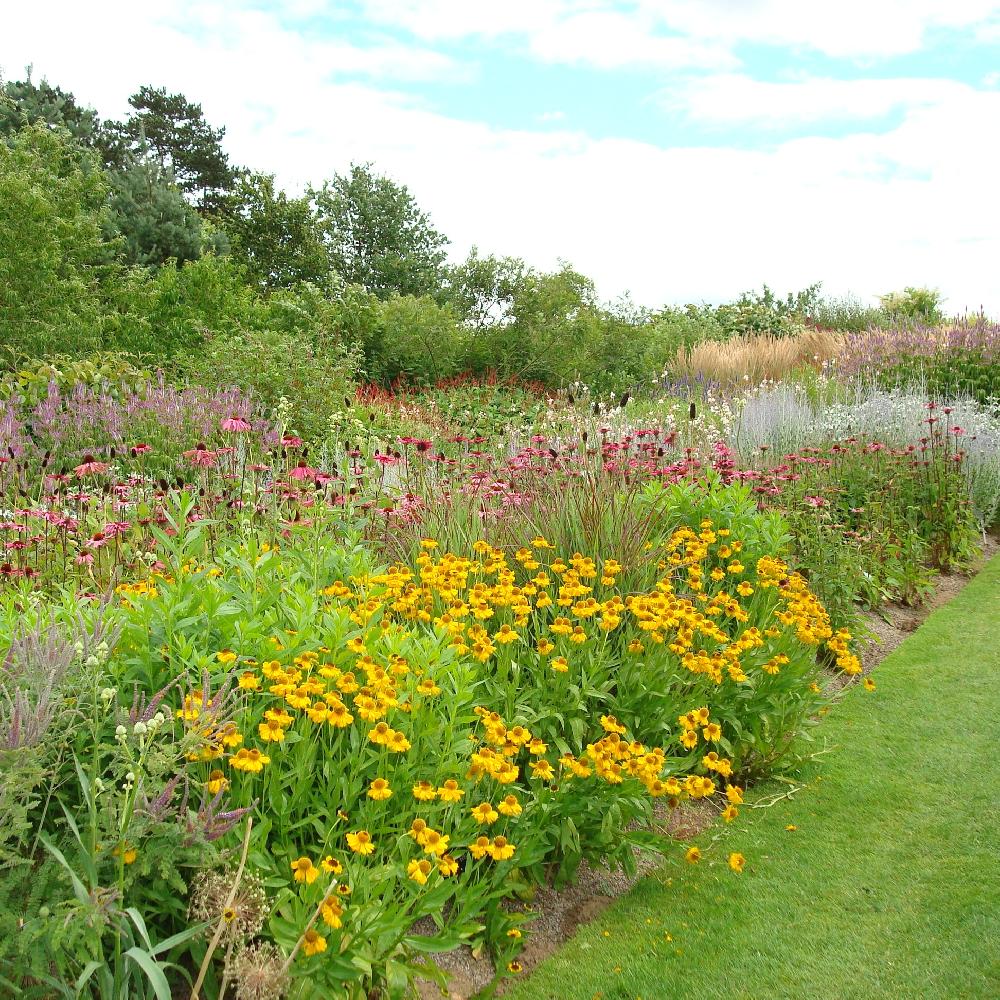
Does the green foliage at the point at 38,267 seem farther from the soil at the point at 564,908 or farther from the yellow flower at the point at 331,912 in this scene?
the yellow flower at the point at 331,912

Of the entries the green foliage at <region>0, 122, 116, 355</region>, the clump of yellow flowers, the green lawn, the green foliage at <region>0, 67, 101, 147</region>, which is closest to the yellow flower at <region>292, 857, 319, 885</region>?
the clump of yellow flowers

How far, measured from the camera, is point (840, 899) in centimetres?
316

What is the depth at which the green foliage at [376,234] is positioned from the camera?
3080 centimetres

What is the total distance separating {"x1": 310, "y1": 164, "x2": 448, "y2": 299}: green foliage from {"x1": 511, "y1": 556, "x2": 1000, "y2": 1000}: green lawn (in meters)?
27.9

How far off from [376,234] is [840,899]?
101ft

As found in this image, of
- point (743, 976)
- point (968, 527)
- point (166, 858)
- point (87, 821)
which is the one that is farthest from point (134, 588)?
point (968, 527)

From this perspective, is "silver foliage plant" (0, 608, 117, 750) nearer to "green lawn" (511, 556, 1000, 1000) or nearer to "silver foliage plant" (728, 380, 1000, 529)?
"green lawn" (511, 556, 1000, 1000)

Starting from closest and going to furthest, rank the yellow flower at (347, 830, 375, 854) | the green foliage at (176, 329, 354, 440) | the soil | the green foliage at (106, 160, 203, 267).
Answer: the yellow flower at (347, 830, 375, 854), the soil, the green foliage at (176, 329, 354, 440), the green foliage at (106, 160, 203, 267)

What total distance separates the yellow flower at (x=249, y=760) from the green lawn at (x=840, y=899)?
1079 millimetres

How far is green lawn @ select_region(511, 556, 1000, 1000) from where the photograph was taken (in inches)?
107

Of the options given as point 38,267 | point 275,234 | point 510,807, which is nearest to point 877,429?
point 510,807

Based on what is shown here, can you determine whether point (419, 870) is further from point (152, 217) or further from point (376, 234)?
point (376, 234)

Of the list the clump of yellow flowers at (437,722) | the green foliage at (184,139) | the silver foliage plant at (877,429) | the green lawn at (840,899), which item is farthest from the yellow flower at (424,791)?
the green foliage at (184,139)

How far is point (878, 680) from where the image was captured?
5.20 metres
